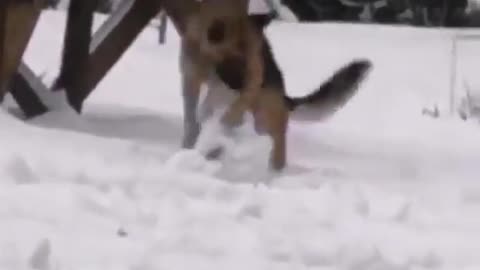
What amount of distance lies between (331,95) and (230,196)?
1.52m

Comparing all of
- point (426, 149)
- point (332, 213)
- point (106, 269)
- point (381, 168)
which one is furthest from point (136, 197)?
point (426, 149)

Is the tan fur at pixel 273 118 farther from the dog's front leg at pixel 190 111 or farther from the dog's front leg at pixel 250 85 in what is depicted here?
the dog's front leg at pixel 190 111

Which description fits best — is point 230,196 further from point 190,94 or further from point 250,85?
point 190,94

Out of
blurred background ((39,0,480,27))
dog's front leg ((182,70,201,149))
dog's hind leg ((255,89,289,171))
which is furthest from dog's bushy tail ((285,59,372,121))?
blurred background ((39,0,480,27))

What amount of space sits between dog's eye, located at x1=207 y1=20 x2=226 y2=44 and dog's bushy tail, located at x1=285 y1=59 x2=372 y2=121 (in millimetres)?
393

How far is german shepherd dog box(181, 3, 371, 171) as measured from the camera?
4.86 meters

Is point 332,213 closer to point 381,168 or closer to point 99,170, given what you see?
point 99,170

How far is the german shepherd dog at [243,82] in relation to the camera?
4.86m

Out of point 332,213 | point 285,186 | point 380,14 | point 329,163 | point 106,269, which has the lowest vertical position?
point 380,14

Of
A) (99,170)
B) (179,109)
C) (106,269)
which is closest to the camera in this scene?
(106,269)

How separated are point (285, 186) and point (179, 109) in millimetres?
2586

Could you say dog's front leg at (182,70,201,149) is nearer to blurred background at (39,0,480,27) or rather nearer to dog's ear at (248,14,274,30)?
dog's ear at (248,14,274,30)

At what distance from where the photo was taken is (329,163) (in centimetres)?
519

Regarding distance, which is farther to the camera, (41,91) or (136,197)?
(41,91)
